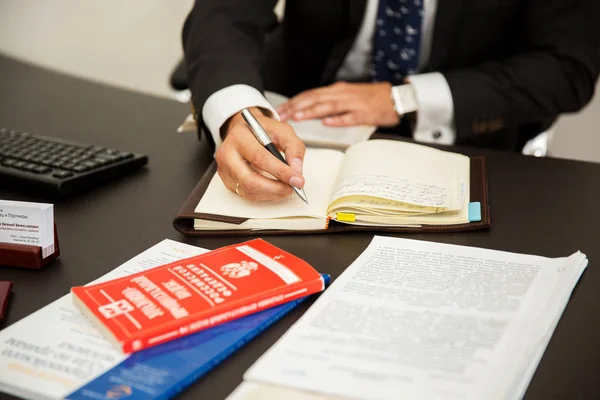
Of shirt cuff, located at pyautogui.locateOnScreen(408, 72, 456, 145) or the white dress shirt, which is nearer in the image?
the white dress shirt

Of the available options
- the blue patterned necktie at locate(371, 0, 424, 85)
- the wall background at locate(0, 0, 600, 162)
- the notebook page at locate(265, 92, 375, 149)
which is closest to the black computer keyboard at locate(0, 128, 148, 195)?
the notebook page at locate(265, 92, 375, 149)

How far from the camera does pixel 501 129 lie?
1449 millimetres

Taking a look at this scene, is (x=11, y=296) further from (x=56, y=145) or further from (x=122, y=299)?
(x=56, y=145)

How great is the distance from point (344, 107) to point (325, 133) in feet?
0.31

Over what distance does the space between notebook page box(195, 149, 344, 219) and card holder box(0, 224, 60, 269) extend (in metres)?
0.20

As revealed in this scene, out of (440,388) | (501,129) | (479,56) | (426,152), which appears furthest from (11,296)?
(479,56)

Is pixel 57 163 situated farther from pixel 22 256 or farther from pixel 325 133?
pixel 325 133

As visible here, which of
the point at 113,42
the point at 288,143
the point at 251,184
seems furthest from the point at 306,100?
the point at 113,42

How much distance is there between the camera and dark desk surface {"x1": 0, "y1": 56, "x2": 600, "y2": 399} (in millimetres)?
686

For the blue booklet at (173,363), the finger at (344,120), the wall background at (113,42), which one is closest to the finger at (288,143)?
the finger at (344,120)

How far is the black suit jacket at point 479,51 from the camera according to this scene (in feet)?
4.36

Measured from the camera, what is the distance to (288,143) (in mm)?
1022

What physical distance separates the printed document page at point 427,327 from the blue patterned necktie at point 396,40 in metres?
0.77

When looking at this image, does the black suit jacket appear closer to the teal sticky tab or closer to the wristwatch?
the wristwatch
